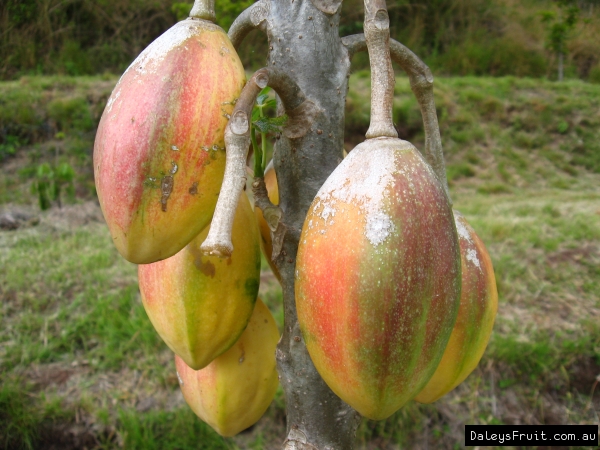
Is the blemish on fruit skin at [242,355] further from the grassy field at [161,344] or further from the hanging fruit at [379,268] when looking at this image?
the grassy field at [161,344]

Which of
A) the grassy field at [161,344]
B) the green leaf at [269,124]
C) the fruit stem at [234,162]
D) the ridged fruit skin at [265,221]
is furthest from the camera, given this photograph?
the grassy field at [161,344]

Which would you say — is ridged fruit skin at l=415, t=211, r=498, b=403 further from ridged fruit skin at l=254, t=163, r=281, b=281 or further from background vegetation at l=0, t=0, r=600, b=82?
background vegetation at l=0, t=0, r=600, b=82

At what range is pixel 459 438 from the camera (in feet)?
4.82

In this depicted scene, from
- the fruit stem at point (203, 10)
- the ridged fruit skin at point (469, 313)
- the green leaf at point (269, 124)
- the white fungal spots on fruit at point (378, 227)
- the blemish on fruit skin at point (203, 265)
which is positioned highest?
the fruit stem at point (203, 10)

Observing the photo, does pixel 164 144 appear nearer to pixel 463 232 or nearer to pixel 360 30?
pixel 463 232

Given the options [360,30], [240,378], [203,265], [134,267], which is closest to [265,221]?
[203,265]

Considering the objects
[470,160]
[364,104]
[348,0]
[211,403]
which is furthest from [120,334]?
[348,0]

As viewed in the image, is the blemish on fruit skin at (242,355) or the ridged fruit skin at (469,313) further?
the blemish on fruit skin at (242,355)

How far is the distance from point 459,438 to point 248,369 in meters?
1.01

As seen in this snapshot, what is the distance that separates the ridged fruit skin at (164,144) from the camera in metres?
0.45

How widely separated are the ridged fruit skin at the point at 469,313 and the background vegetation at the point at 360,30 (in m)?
3.69

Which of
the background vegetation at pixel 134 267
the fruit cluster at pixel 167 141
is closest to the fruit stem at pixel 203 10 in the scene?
the fruit cluster at pixel 167 141

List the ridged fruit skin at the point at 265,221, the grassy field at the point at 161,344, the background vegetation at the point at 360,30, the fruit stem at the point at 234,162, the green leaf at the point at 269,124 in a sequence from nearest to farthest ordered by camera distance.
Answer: the fruit stem at the point at 234,162
the green leaf at the point at 269,124
the ridged fruit skin at the point at 265,221
the grassy field at the point at 161,344
the background vegetation at the point at 360,30

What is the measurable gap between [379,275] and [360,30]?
4.79 metres
